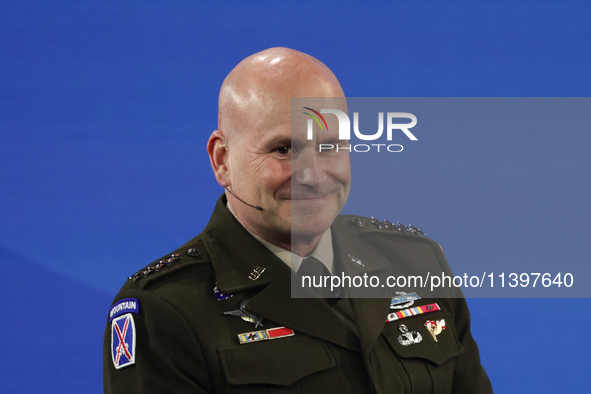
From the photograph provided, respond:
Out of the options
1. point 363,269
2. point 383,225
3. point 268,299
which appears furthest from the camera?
point 383,225

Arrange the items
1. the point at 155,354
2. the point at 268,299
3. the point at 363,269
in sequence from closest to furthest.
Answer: the point at 155,354, the point at 268,299, the point at 363,269

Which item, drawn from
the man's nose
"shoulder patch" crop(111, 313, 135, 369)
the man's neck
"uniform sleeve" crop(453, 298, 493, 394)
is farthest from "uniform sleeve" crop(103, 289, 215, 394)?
"uniform sleeve" crop(453, 298, 493, 394)

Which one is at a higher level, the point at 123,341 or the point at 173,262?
the point at 173,262

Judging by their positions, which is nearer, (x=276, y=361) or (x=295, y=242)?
(x=276, y=361)

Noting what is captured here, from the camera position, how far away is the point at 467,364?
5.55 feet

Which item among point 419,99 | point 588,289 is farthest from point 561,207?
point 419,99

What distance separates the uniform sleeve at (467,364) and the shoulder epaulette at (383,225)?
0.24m

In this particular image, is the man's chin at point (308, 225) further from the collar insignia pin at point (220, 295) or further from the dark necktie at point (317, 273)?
the collar insignia pin at point (220, 295)

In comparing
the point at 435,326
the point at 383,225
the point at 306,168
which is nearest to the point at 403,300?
the point at 435,326

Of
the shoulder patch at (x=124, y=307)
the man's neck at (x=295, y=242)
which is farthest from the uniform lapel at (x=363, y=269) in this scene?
the shoulder patch at (x=124, y=307)

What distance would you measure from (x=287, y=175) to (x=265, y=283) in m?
0.28

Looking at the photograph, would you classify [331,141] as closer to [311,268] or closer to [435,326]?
[311,268]

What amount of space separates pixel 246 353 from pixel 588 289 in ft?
2.77

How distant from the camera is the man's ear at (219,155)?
4.93 ft
